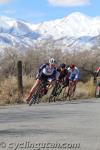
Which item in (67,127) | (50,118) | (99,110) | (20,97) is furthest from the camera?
(20,97)

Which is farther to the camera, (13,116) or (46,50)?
(46,50)

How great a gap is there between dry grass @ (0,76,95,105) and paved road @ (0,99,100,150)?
4872mm

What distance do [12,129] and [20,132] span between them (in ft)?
1.87

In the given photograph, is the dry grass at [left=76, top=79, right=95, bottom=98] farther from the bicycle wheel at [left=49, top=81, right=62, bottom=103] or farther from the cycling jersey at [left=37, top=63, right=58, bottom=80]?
the cycling jersey at [left=37, top=63, right=58, bottom=80]

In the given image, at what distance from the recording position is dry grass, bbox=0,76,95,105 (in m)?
23.6

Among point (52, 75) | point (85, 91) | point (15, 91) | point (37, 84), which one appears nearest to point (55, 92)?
point (52, 75)

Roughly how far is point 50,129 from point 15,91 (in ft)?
39.2

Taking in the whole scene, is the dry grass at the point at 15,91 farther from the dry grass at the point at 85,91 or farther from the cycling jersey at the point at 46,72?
the cycling jersey at the point at 46,72

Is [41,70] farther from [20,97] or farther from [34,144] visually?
[34,144]


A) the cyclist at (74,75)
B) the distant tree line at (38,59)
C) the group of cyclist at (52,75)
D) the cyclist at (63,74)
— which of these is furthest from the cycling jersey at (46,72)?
the distant tree line at (38,59)

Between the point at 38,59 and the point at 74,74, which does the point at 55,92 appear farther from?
the point at 38,59

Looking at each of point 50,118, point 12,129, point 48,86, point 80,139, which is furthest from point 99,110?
point 80,139

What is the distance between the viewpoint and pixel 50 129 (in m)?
13.0

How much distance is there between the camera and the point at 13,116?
16328 mm
